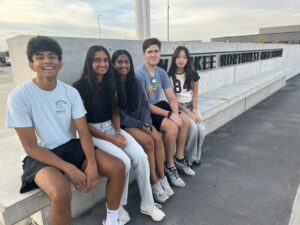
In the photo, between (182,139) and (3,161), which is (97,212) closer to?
(3,161)

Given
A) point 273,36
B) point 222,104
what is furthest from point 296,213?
point 273,36

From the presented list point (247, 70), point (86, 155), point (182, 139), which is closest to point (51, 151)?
point (86, 155)

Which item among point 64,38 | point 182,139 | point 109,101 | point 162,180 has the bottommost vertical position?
point 162,180

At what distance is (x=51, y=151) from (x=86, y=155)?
29cm

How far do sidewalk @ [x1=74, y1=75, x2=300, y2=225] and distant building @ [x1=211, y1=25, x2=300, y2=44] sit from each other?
41217mm

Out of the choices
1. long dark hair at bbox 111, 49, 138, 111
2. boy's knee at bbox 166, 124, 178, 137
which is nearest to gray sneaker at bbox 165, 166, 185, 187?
boy's knee at bbox 166, 124, 178, 137

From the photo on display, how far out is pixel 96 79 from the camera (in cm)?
246

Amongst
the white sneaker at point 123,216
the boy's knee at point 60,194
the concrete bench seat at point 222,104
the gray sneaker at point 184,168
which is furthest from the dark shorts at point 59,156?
the concrete bench seat at point 222,104

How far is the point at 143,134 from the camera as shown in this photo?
268 centimetres

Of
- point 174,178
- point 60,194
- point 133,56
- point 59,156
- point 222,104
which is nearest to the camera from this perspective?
point 60,194

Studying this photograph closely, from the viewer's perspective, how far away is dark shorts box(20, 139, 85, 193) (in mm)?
1938

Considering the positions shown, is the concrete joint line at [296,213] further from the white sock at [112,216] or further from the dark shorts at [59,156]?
the dark shorts at [59,156]

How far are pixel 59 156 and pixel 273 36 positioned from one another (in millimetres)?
51837

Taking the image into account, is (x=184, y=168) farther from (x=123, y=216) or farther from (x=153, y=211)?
(x=123, y=216)
